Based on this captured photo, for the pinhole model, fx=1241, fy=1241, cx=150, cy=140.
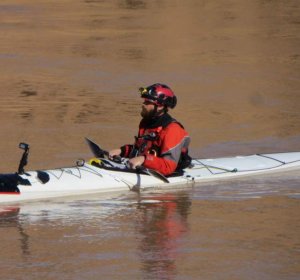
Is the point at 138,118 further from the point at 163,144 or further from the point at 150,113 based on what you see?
the point at 163,144

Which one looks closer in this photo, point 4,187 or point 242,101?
point 4,187

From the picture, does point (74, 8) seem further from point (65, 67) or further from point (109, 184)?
point (109, 184)

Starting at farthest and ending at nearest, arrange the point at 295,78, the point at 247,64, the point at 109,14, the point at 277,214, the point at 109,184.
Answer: the point at 109,14 → the point at 247,64 → the point at 295,78 → the point at 109,184 → the point at 277,214

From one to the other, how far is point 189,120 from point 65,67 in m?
6.36

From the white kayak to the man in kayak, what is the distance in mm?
159

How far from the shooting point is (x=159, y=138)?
44.7ft

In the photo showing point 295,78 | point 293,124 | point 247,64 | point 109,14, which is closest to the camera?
point 293,124

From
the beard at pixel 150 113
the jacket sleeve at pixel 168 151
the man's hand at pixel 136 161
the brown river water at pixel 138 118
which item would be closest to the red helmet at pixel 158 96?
the beard at pixel 150 113

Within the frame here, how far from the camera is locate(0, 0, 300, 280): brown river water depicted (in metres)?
10.6

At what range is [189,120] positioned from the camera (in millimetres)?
18875

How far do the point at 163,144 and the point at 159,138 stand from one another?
0.14 meters

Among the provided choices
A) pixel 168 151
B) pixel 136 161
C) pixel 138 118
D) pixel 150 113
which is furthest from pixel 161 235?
pixel 138 118

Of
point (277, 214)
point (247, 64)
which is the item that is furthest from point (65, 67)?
point (277, 214)

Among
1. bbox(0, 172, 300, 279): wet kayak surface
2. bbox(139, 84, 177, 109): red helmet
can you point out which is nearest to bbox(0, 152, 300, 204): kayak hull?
bbox(0, 172, 300, 279): wet kayak surface
